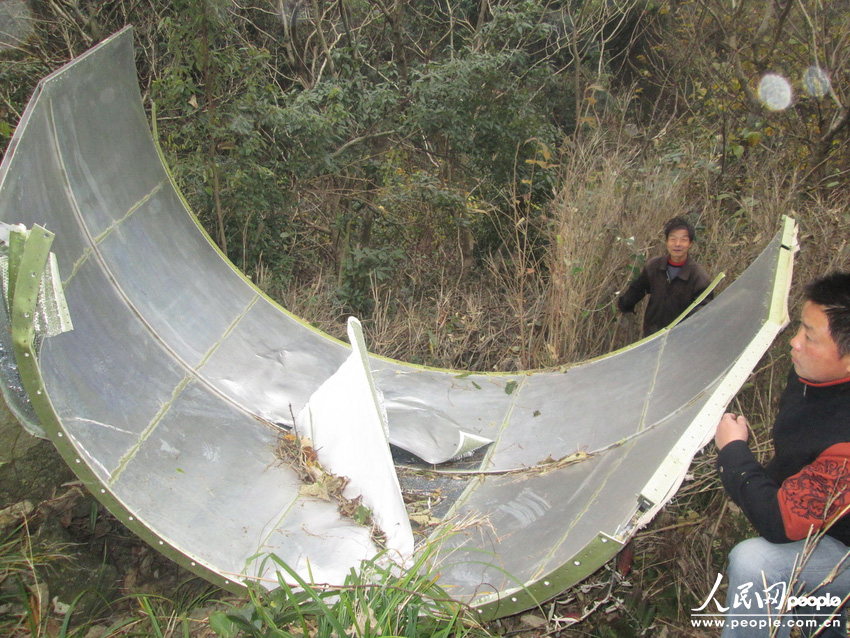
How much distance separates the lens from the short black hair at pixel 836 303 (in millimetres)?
1801

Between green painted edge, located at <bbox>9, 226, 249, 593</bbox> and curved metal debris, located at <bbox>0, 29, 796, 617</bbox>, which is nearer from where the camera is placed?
green painted edge, located at <bbox>9, 226, 249, 593</bbox>

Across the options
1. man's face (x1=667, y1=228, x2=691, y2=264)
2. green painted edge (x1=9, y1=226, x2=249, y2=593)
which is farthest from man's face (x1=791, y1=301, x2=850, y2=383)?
green painted edge (x1=9, y1=226, x2=249, y2=593)

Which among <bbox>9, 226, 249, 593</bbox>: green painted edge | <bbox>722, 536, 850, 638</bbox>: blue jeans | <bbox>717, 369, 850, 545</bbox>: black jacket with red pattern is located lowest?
<bbox>9, 226, 249, 593</bbox>: green painted edge

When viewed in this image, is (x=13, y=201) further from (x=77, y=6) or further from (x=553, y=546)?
(x=77, y=6)

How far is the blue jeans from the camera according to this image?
1.83 m

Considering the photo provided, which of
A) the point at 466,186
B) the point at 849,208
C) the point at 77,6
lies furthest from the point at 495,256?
the point at 77,6

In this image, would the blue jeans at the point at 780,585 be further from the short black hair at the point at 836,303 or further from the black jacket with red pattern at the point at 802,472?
the short black hair at the point at 836,303

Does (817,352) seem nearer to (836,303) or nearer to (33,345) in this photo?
(836,303)

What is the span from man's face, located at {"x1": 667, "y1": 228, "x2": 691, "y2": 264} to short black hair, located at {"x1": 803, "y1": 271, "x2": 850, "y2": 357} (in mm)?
1964

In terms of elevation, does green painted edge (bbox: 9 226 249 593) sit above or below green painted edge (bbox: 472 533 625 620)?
below

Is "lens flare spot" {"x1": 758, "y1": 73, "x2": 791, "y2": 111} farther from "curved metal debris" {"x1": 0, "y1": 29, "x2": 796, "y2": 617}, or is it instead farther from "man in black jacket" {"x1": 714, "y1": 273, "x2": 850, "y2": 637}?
"man in black jacket" {"x1": 714, "y1": 273, "x2": 850, "y2": 637}

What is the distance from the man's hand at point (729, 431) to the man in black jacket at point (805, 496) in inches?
0.5

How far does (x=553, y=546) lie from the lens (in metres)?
2.25

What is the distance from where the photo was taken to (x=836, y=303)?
1.83 meters
